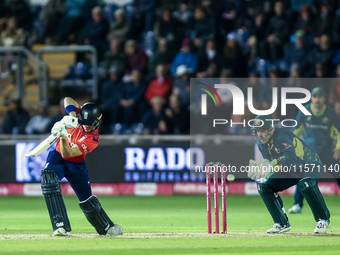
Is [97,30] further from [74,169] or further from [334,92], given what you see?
[74,169]

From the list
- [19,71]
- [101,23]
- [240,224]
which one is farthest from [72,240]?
[101,23]

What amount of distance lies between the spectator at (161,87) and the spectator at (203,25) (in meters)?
1.57

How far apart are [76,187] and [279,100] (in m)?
7.18

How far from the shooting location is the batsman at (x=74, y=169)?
8.41 metres

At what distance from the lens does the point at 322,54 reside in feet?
52.1

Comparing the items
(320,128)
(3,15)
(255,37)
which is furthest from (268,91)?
(3,15)

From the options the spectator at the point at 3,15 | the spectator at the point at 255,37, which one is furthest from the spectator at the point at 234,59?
A: the spectator at the point at 3,15

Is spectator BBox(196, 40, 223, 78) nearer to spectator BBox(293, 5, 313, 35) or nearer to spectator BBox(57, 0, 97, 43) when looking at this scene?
spectator BBox(293, 5, 313, 35)

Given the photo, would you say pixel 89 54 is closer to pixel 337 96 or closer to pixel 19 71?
pixel 19 71

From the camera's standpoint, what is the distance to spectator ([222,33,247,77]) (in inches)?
632

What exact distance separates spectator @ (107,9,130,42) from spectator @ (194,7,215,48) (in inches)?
81.5

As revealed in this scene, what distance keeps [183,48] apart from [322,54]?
3.66 meters

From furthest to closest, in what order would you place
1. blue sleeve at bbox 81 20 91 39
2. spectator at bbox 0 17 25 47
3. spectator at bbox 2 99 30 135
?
1. spectator at bbox 0 17 25 47
2. blue sleeve at bbox 81 20 91 39
3. spectator at bbox 2 99 30 135

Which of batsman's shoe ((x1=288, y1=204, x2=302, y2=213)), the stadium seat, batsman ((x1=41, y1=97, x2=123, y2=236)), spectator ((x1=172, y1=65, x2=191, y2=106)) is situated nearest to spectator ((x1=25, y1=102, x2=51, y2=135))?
the stadium seat
